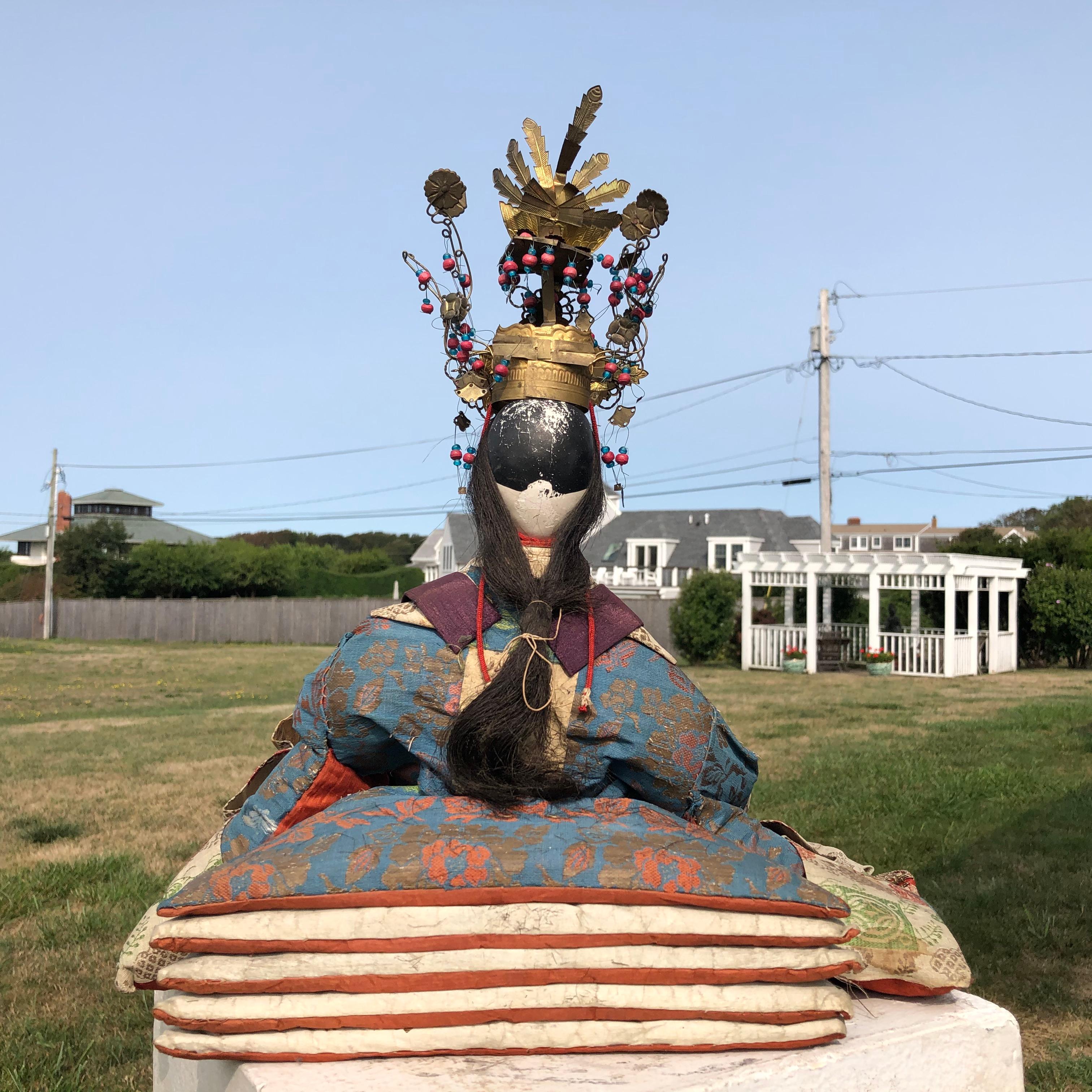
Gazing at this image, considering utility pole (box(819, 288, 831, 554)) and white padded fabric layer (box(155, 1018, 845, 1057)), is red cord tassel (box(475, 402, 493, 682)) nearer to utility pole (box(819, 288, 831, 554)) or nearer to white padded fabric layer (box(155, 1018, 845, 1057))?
white padded fabric layer (box(155, 1018, 845, 1057))

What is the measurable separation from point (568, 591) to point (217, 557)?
41055 mm

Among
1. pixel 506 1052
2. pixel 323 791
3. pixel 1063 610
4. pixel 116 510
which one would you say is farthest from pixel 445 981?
pixel 116 510

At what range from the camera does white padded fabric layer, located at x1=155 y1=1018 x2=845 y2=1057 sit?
189 centimetres

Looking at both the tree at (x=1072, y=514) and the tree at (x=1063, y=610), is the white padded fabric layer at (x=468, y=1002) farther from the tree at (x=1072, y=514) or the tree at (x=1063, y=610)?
the tree at (x=1072, y=514)

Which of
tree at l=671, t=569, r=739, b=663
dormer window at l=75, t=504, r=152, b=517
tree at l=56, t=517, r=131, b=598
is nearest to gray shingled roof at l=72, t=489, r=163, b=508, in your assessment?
dormer window at l=75, t=504, r=152, b=517

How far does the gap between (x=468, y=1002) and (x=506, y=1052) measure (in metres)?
0.12

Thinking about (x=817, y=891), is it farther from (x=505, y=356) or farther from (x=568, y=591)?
(x=505, y=356)

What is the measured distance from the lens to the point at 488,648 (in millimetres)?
2396

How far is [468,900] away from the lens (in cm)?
195

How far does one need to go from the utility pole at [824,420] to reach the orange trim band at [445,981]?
20482mm

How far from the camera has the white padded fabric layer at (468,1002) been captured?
6.22 ft

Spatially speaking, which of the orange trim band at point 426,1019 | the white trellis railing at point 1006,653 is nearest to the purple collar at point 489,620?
the orange trim band at point 426,1019

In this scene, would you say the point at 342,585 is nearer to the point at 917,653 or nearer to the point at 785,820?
the point at 917,653

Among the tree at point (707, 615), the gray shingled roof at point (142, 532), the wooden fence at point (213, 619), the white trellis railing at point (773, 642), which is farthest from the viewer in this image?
the gray shingled roof at point (142, 532)
